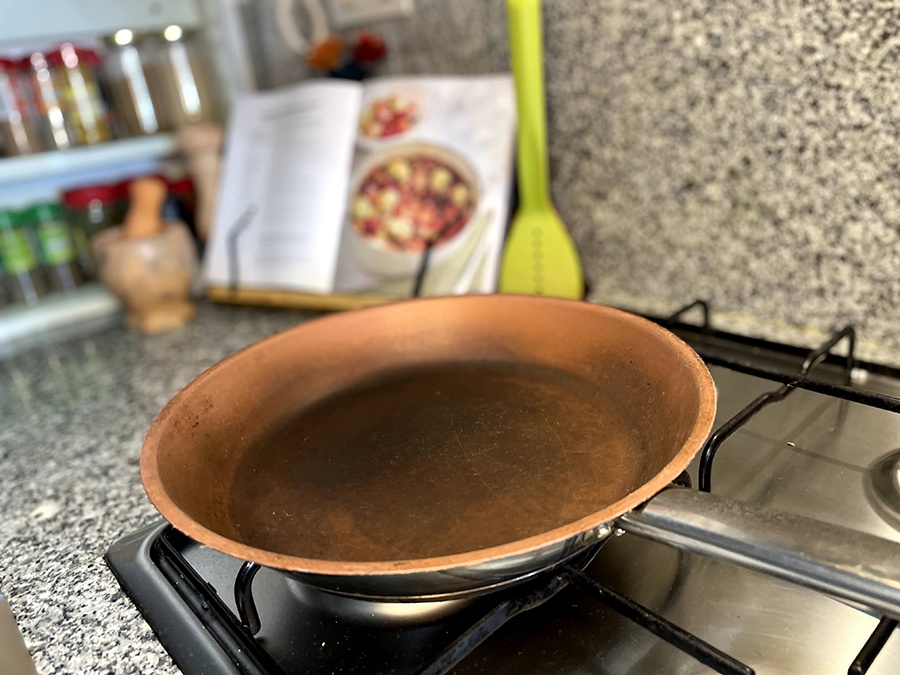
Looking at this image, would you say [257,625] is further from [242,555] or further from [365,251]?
[365,251]

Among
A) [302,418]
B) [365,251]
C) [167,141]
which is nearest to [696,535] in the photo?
[302,418]

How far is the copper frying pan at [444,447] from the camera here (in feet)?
1.03

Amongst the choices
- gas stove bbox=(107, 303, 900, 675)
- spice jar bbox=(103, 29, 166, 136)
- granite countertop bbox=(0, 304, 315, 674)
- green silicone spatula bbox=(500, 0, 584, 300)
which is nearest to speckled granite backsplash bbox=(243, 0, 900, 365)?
green silicone spatula bbox=(500, 0, 584, 300)

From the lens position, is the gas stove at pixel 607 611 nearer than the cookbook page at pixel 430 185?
Yes

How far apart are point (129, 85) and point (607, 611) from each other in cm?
97

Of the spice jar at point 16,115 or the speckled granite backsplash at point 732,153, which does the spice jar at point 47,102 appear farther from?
the speckled granite backsplash at point 732,153

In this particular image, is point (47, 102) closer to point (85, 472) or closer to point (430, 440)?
point (85, 472)

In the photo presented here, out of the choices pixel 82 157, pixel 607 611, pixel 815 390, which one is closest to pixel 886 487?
pixel 815 390

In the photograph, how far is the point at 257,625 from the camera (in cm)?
38

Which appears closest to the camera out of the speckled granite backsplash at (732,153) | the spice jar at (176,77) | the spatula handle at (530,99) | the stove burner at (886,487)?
the stove burner at (886,487)

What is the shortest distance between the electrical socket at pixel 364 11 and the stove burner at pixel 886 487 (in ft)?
2.15

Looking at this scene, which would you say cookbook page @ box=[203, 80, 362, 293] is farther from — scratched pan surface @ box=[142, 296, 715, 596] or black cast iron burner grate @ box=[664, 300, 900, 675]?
black cast iron burner grate @ box=[664, 300, 900, 675]

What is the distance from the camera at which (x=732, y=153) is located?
1.94 ft

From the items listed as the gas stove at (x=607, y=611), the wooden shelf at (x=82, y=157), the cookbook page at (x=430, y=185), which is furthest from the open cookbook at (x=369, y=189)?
the gas stove at (x=607, y=611)
